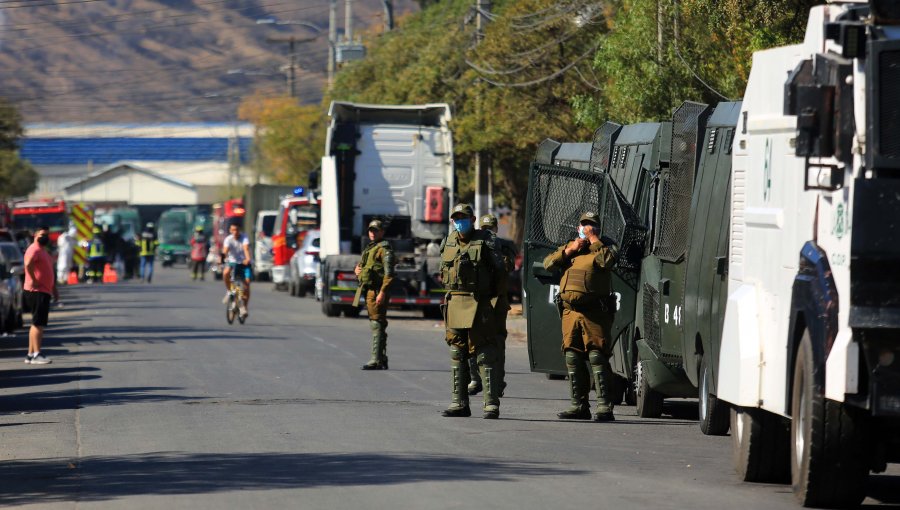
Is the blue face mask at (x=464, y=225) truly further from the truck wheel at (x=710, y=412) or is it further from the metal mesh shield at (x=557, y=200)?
the truck wheel at (x=710, y=412)

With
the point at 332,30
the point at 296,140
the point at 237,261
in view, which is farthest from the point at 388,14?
the point at 237,261

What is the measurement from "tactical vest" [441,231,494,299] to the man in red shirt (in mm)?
8363

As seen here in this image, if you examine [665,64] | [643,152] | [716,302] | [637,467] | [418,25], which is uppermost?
[418,25]

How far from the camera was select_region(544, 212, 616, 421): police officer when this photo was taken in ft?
48.4

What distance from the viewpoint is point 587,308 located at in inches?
585

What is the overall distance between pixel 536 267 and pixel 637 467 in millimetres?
4791

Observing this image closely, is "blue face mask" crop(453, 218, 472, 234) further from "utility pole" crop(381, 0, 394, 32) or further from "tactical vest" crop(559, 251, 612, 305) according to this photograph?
"utility pole" crop(381, 0, 394, 32)

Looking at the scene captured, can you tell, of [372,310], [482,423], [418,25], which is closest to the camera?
[482,423]

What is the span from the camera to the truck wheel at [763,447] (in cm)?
1095

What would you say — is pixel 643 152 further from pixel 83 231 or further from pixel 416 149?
pixel 83 231

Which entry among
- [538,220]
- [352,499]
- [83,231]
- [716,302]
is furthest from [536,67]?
[83,231]

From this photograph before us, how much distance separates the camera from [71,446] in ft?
43.2

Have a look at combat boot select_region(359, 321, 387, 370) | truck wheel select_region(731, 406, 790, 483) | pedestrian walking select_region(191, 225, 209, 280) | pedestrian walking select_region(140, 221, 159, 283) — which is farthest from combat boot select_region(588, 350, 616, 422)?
pedestrian walking select_region(191, 225, 209, 280)

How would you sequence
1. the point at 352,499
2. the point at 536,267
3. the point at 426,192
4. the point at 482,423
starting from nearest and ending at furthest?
the point at 352,499, the point at 482,423, the point at 536,267, the point at 426,192
